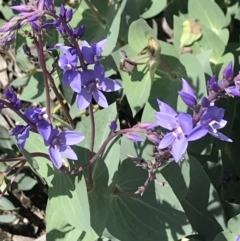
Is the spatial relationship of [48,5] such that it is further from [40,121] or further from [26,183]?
[26,183]

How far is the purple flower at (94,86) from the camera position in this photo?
139 cm

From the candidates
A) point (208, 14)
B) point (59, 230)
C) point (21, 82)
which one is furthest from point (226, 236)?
point (21, 82)

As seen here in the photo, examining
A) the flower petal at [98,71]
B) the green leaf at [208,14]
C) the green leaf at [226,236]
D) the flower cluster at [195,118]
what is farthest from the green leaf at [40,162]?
the green leaf at [208,14]

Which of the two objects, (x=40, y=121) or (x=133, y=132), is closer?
(x=40, y=121)

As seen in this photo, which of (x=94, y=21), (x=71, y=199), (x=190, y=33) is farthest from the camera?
(x=94, y=21)

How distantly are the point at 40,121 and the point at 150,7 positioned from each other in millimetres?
1230

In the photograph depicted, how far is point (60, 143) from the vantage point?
137 centimetres

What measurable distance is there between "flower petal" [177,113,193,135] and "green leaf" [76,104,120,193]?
501mm

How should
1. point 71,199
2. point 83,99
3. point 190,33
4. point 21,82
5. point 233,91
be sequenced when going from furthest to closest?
point 21,82, point 190,33, point 71,199, point 83,99, point 233,91

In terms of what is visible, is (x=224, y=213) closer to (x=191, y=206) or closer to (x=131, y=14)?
(x=191, y=206)

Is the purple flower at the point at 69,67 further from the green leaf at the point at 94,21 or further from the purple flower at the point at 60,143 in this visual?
the green leaf at the point at 94,21

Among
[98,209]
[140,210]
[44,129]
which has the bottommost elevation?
[140,210]

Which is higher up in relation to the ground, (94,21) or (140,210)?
(94,21)

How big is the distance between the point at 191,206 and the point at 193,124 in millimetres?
878
